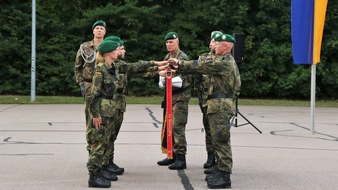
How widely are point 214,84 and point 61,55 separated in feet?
71.2

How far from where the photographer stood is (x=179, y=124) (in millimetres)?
7770

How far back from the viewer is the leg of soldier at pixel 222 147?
652 cm

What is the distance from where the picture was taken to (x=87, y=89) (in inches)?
299

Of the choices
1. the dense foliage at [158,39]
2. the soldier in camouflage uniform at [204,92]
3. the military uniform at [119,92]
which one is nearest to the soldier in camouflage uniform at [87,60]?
the military uniform at [119,92]

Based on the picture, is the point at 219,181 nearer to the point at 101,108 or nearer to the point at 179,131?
the point at 179,131

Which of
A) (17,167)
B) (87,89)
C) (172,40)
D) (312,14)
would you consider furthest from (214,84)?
(312,14)

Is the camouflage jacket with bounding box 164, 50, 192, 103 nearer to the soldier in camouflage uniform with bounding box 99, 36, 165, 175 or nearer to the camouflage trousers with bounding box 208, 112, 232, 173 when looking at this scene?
the soldier in camouflage uniform with bounding box 99, 36, 165, 175

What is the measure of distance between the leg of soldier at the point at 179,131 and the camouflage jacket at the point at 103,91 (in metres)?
1.36

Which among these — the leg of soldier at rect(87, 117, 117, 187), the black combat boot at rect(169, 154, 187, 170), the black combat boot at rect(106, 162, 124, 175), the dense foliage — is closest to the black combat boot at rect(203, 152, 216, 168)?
the black combat boot at rect(169, 154, 187, 170)

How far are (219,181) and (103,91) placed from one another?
1.76 m

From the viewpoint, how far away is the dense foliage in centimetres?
2708

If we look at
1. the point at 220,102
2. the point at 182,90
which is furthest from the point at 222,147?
the point at 182,90

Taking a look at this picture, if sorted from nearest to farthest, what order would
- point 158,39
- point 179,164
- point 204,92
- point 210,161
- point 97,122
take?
point 97,122
point 204,92
point 179,164
point 210,161
point 158,39

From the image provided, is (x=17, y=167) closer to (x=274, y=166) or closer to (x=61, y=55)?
(x=274, y=166)
